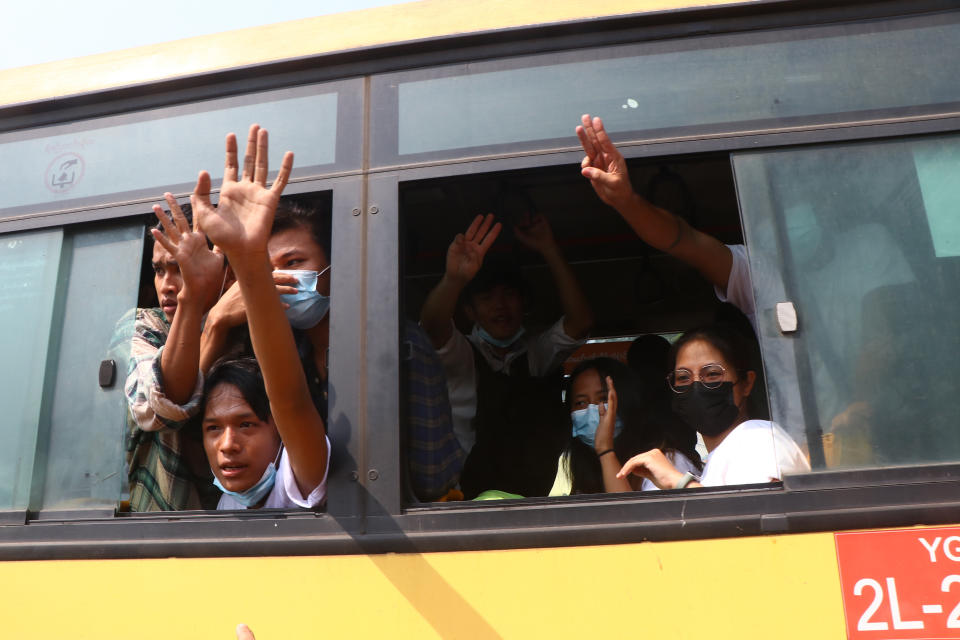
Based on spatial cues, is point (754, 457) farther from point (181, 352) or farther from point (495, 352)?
point (181, 352)

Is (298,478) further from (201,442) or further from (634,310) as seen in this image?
(634,310)

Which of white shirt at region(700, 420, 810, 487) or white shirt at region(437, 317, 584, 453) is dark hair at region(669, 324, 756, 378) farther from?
white shirt at region(437, 317, 584, 453)

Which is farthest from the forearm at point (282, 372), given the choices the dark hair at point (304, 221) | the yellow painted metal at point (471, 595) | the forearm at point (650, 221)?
the forearm at point (650, 221)

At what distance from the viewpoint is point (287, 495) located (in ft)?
6.79

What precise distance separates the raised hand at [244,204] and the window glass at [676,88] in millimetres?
331

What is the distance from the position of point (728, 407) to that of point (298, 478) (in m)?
1.14

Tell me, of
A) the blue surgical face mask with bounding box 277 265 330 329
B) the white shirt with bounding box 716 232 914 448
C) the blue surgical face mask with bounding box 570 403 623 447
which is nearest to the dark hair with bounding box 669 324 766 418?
the blue surgical face mask with bounding box 570 403 623 447

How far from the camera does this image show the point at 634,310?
3637 mm

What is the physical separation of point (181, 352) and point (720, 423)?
1438 mm

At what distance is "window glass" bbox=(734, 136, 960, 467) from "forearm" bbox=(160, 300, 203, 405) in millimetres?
1419

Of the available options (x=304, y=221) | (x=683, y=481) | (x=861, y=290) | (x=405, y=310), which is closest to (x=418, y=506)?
(x=405, y=310)

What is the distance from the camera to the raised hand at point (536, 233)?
A: 3082 mm

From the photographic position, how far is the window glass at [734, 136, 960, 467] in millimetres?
1796

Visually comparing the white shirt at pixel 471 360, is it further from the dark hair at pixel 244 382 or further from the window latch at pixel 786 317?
the window latch at pixel 786 317
